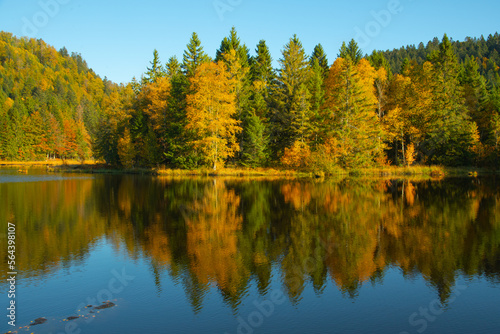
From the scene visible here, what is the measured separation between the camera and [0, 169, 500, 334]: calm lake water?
854cm

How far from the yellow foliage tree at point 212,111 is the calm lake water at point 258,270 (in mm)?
29618

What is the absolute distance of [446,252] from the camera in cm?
1348

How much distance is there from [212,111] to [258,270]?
42.0 metres

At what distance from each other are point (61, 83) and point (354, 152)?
165 meters

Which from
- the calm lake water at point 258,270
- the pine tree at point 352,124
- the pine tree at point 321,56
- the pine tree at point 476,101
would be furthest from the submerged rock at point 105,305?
the pine tree at point 321,56

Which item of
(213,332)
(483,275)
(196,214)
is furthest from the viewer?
(196,214)

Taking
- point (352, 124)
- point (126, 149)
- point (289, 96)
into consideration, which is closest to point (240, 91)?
point (289, 96)

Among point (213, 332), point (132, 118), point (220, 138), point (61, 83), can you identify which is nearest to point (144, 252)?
point (213, 332)

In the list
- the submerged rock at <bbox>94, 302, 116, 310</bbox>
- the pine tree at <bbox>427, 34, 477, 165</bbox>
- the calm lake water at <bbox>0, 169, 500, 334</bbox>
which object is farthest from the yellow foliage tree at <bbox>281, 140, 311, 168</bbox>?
the submerged rock at <bbox>94, 302, 116, 310</bbox>

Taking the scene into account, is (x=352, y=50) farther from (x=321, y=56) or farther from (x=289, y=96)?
(x=289, y=96)

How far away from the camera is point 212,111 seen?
171 ft

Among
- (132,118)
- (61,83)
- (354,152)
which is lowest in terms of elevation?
(354,152)

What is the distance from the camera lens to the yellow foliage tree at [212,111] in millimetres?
51062

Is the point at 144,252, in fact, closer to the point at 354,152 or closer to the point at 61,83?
the point at 354,152
